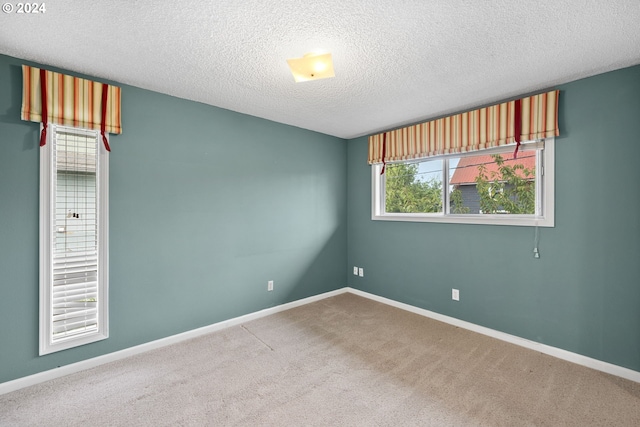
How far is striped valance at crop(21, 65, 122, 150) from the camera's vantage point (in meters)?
2.01

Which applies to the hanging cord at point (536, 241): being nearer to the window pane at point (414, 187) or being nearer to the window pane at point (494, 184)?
the window pane at point (494, 184)

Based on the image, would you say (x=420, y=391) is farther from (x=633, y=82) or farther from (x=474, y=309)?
(x=633, y=82)

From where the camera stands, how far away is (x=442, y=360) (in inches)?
94.0

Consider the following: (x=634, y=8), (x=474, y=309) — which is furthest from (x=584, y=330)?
(x=634, y=8)

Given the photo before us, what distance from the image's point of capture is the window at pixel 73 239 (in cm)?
209

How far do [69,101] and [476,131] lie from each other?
3648 millimetres

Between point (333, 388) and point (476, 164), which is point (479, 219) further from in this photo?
point (333, 388)

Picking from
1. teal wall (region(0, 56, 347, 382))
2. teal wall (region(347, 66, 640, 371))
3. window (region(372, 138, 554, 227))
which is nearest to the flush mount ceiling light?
teal wall (region(0, 56, 347, 382))

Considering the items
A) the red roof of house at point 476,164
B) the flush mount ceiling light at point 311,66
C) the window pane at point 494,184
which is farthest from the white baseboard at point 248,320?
the flush mount ceiling light at point 311,66

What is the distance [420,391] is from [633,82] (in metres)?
2.84

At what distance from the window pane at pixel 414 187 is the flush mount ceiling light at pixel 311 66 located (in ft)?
6.84

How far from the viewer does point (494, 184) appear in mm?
2943

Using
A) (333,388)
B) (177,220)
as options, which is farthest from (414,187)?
(177,220)

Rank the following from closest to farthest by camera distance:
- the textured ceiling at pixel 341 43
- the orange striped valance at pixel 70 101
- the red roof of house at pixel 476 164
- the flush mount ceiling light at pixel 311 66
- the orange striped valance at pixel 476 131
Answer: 1. the textured ceiling at pixel 341 43
2. the flush mount ceiling light at pixel 311 66
3. the orange striped valance at pixel 70 101
4. the orange striped valance at pixel 476 131
5. the red roof of house at pixel 476 164
